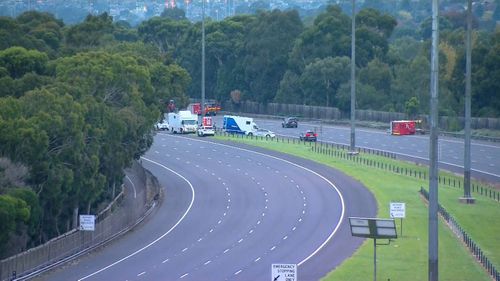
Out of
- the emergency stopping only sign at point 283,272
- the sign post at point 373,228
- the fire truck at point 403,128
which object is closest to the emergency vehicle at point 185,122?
the fire truck at point 403,128

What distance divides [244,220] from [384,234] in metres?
26.1

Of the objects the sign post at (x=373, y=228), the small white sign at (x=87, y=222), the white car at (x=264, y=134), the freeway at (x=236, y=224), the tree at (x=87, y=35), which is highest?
the tree at (x=87, y=35)

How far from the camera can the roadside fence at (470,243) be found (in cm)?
4784

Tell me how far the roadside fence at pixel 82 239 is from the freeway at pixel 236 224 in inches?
25.0

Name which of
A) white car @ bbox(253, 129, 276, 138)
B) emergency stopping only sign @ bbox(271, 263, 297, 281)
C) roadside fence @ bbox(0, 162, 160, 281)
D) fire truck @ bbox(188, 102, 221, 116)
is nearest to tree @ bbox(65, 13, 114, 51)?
white car @ bbox(253, 129, 276, 138)

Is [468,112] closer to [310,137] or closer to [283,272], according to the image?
[283,272]

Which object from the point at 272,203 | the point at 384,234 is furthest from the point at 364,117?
the point at 384,234

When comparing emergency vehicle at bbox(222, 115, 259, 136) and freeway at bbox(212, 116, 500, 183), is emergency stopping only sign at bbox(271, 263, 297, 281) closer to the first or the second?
freeway at bbox(212, 116, 500, 183)

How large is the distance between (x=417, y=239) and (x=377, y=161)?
1433 inches

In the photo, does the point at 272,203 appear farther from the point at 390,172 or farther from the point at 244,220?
the point at 390,172

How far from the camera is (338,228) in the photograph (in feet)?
208

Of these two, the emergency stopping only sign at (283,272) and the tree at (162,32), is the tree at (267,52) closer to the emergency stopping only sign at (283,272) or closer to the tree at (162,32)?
the tree at (162,32)

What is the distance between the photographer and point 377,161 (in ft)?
311

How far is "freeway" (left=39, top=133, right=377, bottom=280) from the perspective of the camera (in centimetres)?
5272
